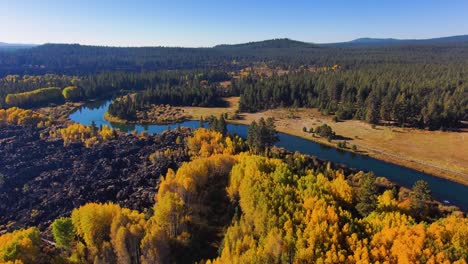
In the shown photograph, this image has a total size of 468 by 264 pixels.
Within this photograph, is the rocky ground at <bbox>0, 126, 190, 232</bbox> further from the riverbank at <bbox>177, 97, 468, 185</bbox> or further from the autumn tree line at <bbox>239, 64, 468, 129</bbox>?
the autumn tree line at <bbox>239, 64, 468, 129</bbox>

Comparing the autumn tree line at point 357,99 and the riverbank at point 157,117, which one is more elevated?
the autumn tree line at point 357,99

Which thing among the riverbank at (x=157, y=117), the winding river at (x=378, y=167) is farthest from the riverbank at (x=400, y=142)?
the riverbank at (x=157, y=117)

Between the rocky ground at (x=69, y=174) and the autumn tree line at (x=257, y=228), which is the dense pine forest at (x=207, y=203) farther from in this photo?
the rocky ground at (x=69, y=174)

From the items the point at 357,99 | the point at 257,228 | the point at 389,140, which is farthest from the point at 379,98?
the point at 257,228

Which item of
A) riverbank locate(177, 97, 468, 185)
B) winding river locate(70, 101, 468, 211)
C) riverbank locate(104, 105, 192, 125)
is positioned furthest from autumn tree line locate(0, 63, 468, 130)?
winding river locate(70, 101, 468, 211)

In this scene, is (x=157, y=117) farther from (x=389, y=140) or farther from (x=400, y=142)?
(x=400, y=142)

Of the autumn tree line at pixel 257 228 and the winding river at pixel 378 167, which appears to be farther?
the winding river at pixel 378 167
